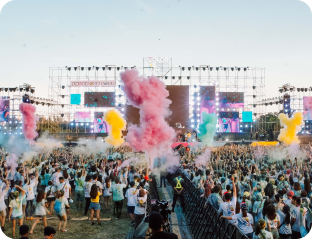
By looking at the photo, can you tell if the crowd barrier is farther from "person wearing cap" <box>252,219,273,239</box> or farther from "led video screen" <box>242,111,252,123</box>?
"led video screen" <box>242,111,252,123</box>

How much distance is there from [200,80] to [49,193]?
33.1 meters

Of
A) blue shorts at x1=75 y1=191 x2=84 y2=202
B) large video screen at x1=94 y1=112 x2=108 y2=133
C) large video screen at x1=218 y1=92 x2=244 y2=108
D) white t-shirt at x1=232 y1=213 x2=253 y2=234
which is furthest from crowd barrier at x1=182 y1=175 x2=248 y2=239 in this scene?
large video screen at x1=218 y1=92 x2=244 y2=108

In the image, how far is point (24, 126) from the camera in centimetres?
3183

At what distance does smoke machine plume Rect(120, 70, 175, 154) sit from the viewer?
1681 centimetres

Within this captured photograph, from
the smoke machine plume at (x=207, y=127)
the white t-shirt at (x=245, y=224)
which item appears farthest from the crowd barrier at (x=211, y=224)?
the smoke machine plume at (x=207, y=127)

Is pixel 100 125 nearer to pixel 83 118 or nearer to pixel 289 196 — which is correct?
pixel 83 118

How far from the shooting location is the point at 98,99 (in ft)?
127

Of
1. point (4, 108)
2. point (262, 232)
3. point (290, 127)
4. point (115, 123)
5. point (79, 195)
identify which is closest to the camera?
point (262, 232)

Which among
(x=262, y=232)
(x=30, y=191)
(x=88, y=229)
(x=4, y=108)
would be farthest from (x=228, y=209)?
(x=4, y=108)

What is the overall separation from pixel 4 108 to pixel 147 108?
96.1ft

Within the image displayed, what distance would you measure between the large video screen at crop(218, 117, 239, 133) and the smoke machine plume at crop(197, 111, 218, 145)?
1571 mm

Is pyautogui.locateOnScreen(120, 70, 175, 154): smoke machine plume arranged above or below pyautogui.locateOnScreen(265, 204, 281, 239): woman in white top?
above

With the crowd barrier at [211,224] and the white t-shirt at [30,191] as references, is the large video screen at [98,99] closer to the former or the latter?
the white t-shirt at [30,191]

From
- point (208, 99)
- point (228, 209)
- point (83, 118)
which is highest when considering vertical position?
point (208, 99)
